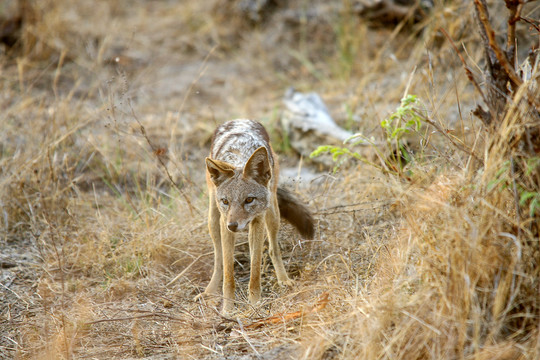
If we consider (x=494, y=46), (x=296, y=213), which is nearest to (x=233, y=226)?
(x=296, y=213)

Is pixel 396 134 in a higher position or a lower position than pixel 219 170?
higher

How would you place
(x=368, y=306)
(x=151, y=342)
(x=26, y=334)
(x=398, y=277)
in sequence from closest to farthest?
1. (x=368, y=306)
2. (x=398, y=277)
3. (x=151, y=342)
4. (x=26, y=334)

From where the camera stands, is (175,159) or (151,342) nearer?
(151,342)

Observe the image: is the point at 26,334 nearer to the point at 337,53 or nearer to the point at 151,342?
the point at 151,342

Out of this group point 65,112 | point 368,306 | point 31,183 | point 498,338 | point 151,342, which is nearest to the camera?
point 498,338

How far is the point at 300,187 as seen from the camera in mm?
6445

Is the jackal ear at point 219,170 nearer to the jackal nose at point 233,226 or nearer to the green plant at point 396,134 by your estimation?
the jackal nose at point 233,226

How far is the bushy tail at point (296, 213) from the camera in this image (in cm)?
515

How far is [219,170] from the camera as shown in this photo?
4.41m

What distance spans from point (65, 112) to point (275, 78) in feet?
15.5

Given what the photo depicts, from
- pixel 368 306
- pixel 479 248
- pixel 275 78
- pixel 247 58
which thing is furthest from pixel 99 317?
pixel 247 58

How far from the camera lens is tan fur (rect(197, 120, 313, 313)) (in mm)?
4348

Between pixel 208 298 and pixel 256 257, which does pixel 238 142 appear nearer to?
pixel 256 257

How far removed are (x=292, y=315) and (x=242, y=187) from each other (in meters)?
1.11
